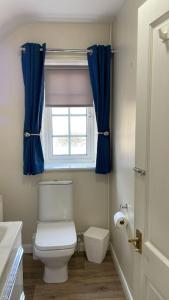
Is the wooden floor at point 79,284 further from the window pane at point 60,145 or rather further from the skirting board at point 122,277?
the window pane at point 60,145

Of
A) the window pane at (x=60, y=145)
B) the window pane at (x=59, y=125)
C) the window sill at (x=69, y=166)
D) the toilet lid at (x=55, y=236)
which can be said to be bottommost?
the toilet lid at (x=55, y=236)

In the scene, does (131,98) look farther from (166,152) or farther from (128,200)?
(166,152)

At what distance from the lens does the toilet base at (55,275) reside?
240 cm

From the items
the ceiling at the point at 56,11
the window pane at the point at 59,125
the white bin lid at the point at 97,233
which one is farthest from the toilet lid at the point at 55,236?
the ceiling at the point at 56,11

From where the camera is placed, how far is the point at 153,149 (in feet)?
3.58

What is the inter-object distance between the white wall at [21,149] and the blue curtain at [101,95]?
178mm

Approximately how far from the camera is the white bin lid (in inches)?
106

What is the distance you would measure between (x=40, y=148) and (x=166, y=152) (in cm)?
190

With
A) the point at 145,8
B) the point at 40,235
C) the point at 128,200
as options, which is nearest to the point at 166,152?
the point at 145,8

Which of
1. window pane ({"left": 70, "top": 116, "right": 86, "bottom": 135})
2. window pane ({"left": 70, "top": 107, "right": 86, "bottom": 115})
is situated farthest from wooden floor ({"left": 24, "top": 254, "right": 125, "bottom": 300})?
window pane ({"left": 70, "top": 107, "right": 86, "bottom": 115})

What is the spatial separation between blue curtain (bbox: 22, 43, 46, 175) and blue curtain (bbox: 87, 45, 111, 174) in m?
0.50

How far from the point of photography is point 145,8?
3.69ft

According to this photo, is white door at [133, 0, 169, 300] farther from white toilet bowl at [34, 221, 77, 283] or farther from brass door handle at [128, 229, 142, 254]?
white toilet bowl at [34, 221, 77, 283]

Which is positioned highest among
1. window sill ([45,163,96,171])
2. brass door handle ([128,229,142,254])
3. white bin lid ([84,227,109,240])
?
window sill ([45,163,96,171])
